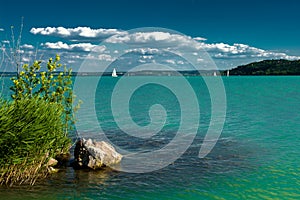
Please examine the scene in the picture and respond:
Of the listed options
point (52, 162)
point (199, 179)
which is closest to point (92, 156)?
point (52, 162)

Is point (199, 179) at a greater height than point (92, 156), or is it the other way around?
point (92, 156)

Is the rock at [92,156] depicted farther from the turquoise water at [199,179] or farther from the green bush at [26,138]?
the green bush at [26,138]

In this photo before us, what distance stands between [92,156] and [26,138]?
504 centimetres

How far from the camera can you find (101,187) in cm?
1703

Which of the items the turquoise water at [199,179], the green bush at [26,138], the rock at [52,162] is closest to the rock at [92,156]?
the turquoise water at [199,179]

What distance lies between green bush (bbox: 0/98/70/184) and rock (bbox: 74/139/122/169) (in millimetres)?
2469

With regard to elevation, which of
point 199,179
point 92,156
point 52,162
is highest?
point 92,156

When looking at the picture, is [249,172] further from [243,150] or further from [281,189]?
[243,150]

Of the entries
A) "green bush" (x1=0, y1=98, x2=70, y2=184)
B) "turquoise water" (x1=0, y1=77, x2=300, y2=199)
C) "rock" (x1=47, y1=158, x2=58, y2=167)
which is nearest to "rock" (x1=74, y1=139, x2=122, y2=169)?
"turquoise water" (x1=0, y1=77, x2=300, y2=199)

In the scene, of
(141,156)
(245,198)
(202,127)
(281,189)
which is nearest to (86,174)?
(141,156)

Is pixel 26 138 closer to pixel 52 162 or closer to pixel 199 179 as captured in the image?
pixel 52 162

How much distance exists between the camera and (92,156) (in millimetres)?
20062

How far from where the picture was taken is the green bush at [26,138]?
15.3m

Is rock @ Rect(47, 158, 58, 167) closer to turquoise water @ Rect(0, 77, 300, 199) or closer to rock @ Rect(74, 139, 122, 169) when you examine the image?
turquoise water @ Rect(0, 77, 300, 199)
